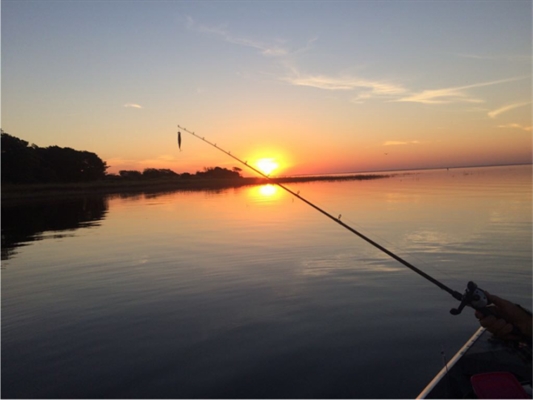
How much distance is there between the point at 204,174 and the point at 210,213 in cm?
10707

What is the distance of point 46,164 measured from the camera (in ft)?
262

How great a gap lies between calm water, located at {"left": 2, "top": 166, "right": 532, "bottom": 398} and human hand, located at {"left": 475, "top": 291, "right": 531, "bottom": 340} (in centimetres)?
269

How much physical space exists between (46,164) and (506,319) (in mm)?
88871

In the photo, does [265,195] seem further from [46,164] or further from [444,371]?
[444,371]

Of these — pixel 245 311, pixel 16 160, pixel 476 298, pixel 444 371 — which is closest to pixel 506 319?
pixel 476 298

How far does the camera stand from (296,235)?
70.4 ft

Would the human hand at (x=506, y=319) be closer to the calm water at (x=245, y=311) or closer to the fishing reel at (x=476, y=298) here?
the fishing reel at (x=476, y=298)

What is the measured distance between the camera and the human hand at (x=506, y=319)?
421cm

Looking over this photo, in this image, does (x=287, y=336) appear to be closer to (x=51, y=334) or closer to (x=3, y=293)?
(x=51, y=334)

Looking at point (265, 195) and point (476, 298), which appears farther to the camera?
point (265, 195)

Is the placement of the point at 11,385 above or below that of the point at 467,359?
below

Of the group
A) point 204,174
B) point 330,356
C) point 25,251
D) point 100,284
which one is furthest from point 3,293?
point 204,174

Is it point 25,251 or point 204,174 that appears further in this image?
point 204,174

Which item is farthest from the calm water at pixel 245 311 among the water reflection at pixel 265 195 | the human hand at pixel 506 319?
the water reflection at pixel 265 195
